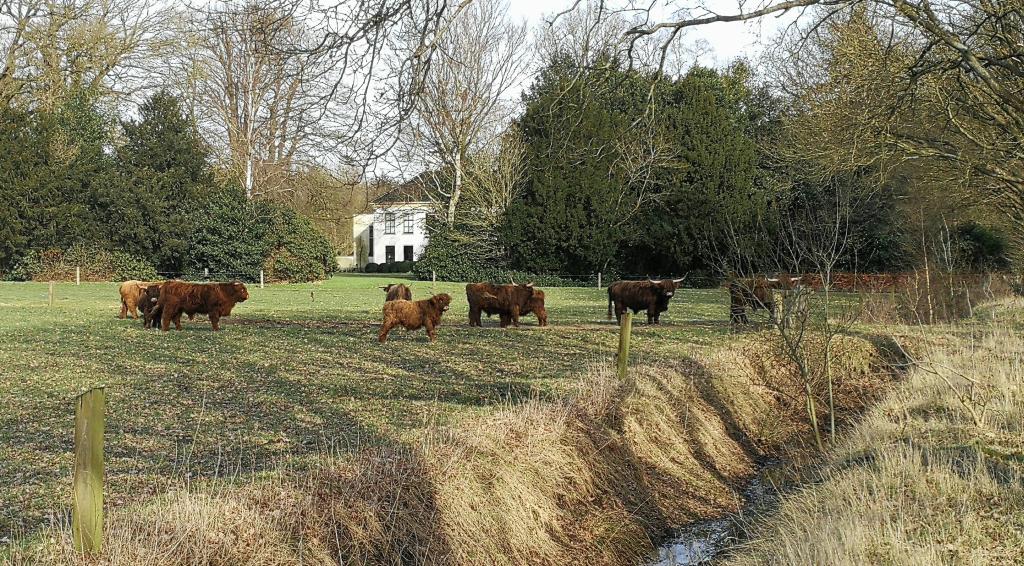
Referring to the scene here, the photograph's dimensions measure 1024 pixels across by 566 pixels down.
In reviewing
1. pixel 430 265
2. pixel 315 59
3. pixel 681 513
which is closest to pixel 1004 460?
pixel 681 513

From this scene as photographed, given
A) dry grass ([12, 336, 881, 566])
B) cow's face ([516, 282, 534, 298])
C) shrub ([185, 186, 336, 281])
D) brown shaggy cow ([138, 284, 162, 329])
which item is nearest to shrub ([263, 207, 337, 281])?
shrub ([185, 186, 336, 281])

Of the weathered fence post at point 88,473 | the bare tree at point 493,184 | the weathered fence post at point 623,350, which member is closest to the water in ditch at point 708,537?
the weathered fence post at point 623,350

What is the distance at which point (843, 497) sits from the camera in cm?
748

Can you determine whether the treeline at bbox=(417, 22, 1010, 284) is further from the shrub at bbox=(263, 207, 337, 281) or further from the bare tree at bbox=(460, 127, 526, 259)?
the shrub at bbox=(263, 207, 337, 281)

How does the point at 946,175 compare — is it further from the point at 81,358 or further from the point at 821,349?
the point at 81,358

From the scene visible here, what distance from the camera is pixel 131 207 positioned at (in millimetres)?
41781

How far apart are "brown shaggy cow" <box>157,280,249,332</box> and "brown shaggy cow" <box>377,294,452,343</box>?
421 centimetres

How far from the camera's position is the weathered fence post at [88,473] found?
458 centimetres

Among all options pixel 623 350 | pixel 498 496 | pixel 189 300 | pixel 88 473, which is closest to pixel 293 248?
pixel 189 300

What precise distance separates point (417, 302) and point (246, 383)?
20.0ft

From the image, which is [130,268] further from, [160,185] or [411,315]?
[411,315]

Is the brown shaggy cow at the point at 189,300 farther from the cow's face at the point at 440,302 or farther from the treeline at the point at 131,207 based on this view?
the treeline at the point at 131,207

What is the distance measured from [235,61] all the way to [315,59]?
3882 centimetres

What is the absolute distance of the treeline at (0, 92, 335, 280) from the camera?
4056 cm
